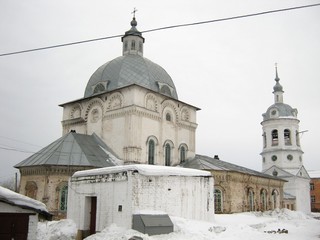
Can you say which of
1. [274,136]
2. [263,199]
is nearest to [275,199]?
[263,199]

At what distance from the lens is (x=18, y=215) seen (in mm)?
9297

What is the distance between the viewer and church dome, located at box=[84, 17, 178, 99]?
25.4m

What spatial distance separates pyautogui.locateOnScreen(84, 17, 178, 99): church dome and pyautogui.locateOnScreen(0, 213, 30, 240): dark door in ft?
50.6

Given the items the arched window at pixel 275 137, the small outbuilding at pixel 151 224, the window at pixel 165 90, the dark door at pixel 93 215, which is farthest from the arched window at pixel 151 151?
the arched window at pixel 275 137

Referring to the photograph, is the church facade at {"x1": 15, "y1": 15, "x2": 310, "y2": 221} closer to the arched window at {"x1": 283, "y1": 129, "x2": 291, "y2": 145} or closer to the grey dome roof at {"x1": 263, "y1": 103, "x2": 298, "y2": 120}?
the arched window at {"x1": 283, "y1": 129, "x2": 291, "y2": 145}

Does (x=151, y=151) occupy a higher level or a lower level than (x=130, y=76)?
lower

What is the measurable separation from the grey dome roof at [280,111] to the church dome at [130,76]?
694 inches

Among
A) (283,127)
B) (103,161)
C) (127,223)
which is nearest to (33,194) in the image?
(103,161)

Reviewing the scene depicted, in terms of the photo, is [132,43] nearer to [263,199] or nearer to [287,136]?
[263,199]

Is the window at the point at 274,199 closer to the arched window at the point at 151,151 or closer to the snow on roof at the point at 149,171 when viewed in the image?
the arched window at the point at 151,151

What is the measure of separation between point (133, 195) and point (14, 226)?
5.28 metres

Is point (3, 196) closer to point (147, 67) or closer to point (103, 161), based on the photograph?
point (103, 161)

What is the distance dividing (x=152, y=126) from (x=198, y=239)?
12.6 meters

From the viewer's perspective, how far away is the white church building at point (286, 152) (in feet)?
129
